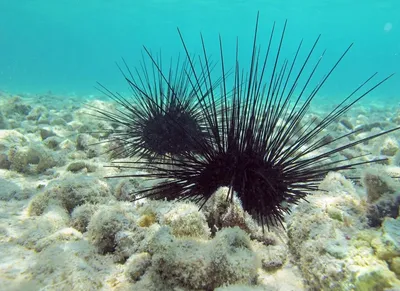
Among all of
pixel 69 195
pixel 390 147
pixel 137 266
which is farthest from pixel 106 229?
pixel 390 147

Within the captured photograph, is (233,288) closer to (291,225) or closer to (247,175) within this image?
(291,225)

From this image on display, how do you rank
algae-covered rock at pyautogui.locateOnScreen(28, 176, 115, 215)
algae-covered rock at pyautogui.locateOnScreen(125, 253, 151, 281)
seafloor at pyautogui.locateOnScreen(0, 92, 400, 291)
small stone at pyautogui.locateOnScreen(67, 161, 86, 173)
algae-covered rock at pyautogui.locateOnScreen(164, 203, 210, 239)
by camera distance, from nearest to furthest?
seafloor at pyautogui.locateOnScreen(0, 92, 400, 291), algae-covered rock at pyautogui.locateOnScreen(125, 253, 151, 281), algae-covered rock at pyautogui.locateOnScreen(164, 203, 210, 239), algae-covered rock at pyautogui.locateOnScreen(28, 176, 115, 215), small stone at pyautogui.locateOnScreen(67, 161, 86, 173)

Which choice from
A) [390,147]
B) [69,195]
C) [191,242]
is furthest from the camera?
[390,147]

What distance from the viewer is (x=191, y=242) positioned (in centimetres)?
204

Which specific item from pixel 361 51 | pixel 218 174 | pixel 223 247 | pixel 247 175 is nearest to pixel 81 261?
pixel 223 247

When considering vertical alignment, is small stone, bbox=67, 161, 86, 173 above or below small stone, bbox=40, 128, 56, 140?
below

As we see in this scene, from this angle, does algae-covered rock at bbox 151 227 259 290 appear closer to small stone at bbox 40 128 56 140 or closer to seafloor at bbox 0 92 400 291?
seafloor at bbox 0 92 400 291

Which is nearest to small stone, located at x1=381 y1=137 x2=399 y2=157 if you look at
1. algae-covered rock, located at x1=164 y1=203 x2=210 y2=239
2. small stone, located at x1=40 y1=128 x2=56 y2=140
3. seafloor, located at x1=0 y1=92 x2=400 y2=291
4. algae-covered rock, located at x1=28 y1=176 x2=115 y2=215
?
seafloor, located at x1=0 y1=92 x2=400 y2=291

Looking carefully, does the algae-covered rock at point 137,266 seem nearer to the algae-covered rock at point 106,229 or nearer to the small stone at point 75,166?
the algae-covered rock at point 106,229

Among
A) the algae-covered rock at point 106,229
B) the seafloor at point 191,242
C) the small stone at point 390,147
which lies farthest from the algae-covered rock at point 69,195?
the small stone at point 390,147

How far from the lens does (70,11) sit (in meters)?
70.1

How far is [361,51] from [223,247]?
17468 centimetres

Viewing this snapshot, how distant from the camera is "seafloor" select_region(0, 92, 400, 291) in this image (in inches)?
70.6

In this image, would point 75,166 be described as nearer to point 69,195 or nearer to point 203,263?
point 69,195
